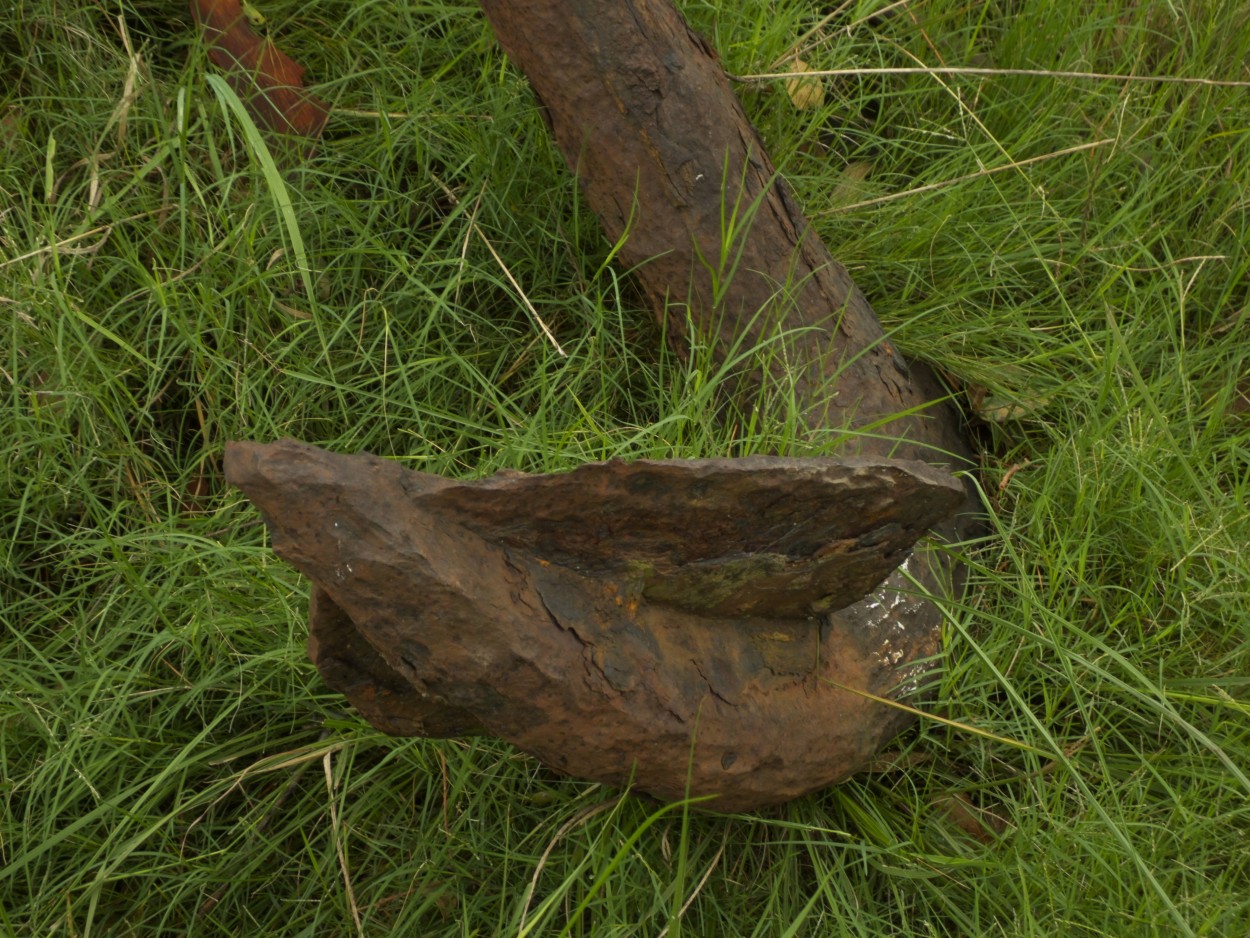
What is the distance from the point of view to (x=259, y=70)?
2.51 metres

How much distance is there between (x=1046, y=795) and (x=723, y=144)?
114 cm

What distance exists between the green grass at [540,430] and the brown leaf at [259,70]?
61 mm

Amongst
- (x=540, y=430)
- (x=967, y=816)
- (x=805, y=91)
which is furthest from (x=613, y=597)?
(x=805, y=91)

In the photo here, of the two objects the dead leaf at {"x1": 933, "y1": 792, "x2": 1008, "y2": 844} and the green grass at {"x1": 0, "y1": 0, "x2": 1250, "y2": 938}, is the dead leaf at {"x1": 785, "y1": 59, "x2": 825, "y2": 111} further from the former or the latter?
the dead leaf at {"x1": 933, "y1": 792, "x2": 1008, "y2": 844}

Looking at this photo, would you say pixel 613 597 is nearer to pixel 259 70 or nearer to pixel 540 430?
pixel 540 430

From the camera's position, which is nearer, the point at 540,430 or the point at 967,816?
the point at 967,816

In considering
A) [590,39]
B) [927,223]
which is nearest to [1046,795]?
[927,223]

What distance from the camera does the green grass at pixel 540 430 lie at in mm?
1890

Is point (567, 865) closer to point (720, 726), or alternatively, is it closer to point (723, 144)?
point (720, 726)

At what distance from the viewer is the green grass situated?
1890mm

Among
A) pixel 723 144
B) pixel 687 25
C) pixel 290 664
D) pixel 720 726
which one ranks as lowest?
pixel 720 726

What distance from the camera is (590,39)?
6.58 ft

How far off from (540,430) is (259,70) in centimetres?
97

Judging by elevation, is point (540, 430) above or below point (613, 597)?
below
